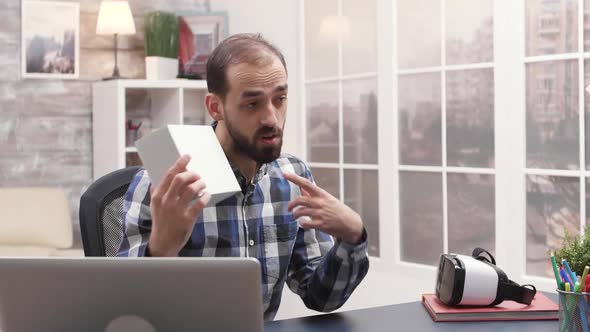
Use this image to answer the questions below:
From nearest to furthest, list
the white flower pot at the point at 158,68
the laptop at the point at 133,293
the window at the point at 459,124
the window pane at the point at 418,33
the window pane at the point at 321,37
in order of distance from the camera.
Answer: the laptop at the point at 133,293
the window at the point at 459,124
the window pane at the point at 418,33
the window pane at the point at 321,37
the white flower pot at the point at 158,68

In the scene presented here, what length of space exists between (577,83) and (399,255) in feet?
4.23

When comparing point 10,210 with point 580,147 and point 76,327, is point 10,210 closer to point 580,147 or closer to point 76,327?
point 580,147

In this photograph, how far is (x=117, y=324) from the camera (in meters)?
1.28

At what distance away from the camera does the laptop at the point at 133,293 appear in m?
1.25

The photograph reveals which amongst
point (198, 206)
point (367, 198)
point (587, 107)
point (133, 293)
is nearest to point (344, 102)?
point (367, 198)

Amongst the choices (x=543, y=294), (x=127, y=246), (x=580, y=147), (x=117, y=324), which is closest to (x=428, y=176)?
(x=580, y=147)

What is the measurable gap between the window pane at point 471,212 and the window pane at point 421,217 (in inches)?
3.0

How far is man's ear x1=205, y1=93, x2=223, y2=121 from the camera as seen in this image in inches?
79.1

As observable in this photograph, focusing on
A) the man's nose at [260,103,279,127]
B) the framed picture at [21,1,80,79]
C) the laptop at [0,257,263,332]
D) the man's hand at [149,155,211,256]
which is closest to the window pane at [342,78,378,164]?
the framed picture at [21,1,80,79]

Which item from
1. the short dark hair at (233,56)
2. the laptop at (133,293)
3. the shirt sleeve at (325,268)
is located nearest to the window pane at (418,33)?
the shirt sleeve at (325,268)

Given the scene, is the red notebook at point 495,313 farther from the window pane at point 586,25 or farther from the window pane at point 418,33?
the window pane at point 418,33

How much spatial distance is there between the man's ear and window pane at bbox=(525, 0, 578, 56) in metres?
1.85

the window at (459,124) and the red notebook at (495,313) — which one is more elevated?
the window at (459,124)

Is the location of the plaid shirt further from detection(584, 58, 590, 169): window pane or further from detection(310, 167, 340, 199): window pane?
detection(310, 167, 340, 199): window pane
